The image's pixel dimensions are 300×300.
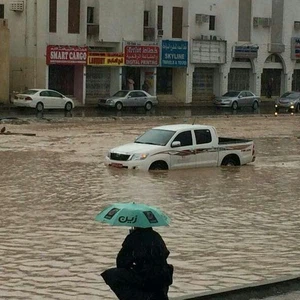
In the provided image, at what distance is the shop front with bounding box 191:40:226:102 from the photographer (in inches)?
2596

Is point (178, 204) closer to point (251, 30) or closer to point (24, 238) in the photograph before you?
point (24, 238)

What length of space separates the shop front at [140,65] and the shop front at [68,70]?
11.3 feet

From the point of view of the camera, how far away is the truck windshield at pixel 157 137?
27427mm

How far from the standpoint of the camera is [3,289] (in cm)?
1177

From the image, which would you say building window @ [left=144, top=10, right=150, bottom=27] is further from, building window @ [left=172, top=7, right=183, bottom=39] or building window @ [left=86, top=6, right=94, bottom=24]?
building window @ [left=86, top=6, right=94, bottom=24]

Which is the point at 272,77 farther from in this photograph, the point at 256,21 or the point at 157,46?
the point at 157,46

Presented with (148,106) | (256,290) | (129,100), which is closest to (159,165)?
(256,290)

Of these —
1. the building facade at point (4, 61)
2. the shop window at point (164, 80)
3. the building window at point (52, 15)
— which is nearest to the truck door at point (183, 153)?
the building facade at point (4, 61)

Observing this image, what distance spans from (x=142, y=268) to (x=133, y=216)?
49cm

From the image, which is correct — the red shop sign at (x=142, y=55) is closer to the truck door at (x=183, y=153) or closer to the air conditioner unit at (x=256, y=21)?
the air conditioner unit at (x=256, y=21)

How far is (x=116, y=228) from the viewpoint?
53.6 ft

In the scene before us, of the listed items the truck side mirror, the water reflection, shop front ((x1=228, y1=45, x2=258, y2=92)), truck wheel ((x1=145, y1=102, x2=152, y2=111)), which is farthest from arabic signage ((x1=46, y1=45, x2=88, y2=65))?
the truck side mirror

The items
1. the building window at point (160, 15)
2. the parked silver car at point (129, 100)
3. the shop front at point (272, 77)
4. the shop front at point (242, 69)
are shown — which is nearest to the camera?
the parked silver car at point (129, 100)

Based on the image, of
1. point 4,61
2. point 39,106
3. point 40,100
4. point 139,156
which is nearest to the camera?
point 139,156
